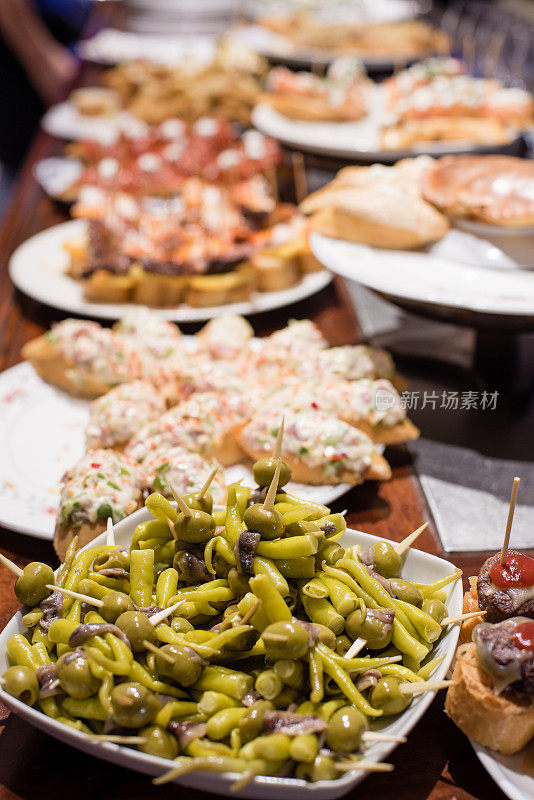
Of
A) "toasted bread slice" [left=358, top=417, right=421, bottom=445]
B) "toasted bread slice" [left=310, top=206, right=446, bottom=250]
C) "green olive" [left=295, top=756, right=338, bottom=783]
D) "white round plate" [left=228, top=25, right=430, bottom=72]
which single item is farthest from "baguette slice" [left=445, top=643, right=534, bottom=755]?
"white round plate" [left=228, top=25, right=430, bottom=72]

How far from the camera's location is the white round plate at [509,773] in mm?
931

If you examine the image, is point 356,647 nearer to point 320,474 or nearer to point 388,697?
point 388,697

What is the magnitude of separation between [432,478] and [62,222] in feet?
6.68

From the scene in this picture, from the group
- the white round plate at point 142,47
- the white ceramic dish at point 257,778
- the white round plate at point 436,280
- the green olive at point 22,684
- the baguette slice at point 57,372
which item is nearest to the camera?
the white ceramic dish at point 257,778

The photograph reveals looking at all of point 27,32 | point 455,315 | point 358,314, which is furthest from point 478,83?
point 27,32

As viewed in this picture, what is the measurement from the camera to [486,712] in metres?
0.97

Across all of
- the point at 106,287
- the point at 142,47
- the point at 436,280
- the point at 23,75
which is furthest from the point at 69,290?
the point at 142,47

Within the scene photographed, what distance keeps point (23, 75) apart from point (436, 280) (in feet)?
13.7

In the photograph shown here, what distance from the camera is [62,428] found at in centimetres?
181

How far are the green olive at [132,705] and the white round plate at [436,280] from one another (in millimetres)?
1009

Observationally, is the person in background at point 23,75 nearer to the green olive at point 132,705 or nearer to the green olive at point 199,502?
the green olive at point 199,502

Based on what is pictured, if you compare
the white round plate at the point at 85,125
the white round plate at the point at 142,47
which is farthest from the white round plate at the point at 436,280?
the white round plate at the point at 142,47

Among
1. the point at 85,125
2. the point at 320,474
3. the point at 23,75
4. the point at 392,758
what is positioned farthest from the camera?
the point at 23,75

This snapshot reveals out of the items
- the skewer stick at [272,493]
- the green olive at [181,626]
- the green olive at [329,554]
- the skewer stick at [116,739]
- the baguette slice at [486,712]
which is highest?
the skewer stick at [272,493]
